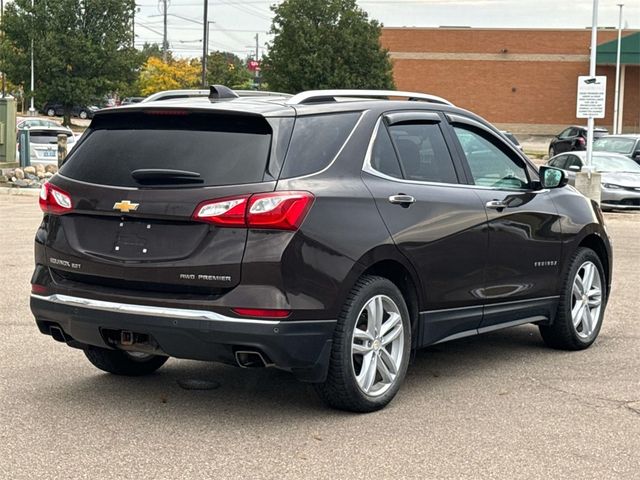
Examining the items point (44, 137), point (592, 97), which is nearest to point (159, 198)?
point (592, 97)

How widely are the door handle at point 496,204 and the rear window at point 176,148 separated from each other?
1.87m

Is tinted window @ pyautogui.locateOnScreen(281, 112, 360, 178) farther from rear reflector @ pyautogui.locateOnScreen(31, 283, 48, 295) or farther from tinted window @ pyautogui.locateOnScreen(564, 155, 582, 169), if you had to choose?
tinted window @ pyautogui.locateOnScreen(564, 155, 582, 169)

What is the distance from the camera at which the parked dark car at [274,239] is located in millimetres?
5031

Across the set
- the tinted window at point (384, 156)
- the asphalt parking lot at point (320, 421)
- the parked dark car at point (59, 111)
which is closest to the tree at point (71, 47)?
the parked dark car at point (59, 111)

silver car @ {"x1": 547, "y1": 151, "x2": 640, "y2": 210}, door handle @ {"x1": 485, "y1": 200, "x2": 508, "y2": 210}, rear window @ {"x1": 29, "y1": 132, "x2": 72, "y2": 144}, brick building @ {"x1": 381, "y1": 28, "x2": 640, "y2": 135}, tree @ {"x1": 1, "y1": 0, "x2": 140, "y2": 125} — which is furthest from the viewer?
brick building @ {"x1": 381, "y1": 28, "x2": 640, "y2": 135}

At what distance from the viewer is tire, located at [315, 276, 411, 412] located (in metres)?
5.30

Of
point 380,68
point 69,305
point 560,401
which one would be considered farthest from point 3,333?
point 380,68

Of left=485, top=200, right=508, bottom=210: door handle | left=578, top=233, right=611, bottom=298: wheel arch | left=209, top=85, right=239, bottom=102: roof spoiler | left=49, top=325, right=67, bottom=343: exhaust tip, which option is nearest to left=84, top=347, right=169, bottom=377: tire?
left=49, top=325, right=67, bottom=343: exhaust tip

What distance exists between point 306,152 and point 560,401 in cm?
219

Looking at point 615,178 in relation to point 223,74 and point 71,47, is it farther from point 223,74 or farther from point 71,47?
point 223,74

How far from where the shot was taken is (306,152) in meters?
5.33

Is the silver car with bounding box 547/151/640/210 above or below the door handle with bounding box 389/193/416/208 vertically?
below

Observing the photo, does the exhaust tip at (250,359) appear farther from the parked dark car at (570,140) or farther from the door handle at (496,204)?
the parked dark car at (570,140)

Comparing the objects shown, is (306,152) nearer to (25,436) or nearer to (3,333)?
(25,436)
